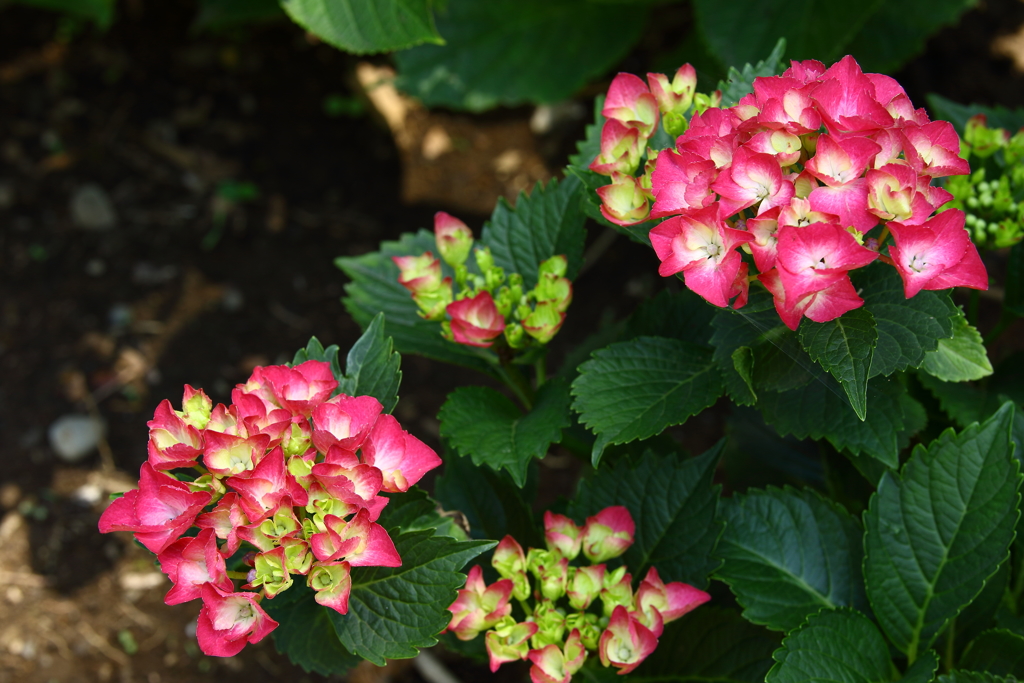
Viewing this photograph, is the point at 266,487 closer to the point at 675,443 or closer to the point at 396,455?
the point at 396,455

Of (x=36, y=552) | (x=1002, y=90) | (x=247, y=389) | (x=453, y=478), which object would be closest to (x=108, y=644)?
(x=36, y=552)

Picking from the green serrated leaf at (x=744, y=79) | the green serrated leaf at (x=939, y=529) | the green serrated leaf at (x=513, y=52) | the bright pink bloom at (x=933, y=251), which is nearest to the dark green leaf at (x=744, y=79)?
the green serrated leaf at (x=744, y=79)

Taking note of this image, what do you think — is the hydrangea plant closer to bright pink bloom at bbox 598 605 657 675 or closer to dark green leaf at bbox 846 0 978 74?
bright pink bloom at bbox 598 605 657 675

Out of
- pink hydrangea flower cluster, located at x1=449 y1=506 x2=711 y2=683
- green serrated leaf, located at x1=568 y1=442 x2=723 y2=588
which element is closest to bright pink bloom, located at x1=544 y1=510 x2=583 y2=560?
pink hydrangea flower cluster, located at x1=449 y1=506 x2=711 y2=683

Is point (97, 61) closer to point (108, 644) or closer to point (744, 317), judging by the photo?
point (108, 644)

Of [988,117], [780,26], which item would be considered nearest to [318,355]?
[988,117]

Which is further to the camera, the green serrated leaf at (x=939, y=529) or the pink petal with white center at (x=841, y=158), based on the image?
the green serrated leaf at (x=939, y=529)

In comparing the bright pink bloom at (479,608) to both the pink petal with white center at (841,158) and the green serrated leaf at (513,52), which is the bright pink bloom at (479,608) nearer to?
the pink petal with white center at (841,158)
